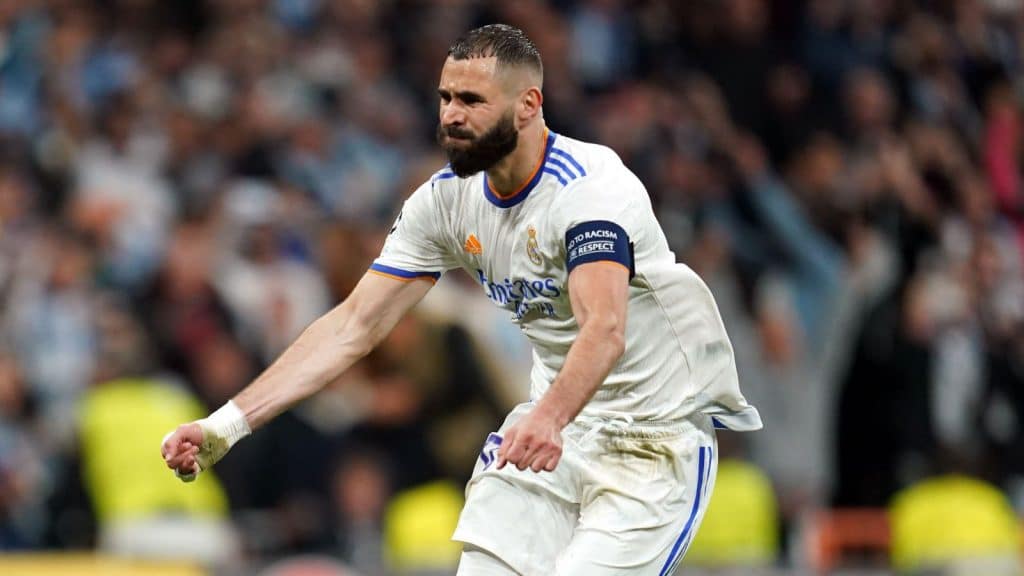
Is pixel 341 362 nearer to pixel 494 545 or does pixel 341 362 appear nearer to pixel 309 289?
pixel 494 545

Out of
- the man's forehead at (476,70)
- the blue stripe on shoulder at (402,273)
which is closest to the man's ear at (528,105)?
the man's forehead at (476,70)

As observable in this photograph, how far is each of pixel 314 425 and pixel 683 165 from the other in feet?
12.5

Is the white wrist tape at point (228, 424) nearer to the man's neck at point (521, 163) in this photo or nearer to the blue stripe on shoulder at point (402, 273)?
the blue stripe on shoulder at point (402, 273)

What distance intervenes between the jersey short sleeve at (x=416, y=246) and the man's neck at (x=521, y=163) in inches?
14.9

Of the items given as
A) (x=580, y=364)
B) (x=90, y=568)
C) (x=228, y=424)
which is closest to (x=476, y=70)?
(x=580, y=364)

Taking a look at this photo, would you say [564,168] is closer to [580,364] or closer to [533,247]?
[533,247]

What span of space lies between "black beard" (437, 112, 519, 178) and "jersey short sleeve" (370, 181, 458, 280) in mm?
442

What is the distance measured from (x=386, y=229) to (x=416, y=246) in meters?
5.64

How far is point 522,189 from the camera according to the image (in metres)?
5.89

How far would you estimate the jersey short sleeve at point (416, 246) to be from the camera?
6211mm

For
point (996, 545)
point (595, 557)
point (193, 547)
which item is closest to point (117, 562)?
point (193, 547)

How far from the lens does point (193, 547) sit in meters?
10.3

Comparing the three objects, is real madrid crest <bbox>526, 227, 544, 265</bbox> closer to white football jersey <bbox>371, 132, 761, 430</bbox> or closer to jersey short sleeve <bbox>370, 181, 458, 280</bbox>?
white football jersey <bbox>371, 132, 761, 430</bbox>

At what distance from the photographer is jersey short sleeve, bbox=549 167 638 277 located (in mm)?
5578
